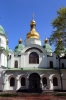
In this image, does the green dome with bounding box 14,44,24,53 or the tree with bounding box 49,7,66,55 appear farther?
the green dome with bounding box 14,44,24,53

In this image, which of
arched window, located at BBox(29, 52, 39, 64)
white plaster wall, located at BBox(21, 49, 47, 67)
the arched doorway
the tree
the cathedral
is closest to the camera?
the tree

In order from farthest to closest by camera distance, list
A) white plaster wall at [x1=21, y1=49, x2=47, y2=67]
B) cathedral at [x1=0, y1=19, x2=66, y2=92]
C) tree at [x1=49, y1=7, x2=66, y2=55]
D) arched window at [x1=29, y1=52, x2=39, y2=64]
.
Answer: arched window at [x1=29, y1=52, x2=39, y2=64]
white plaster wall at [x1=21, y1=49, x2=47, y2=67]
cathedral at [x1=0, y1=19, x2=66, y2=92]
tree at [x1=49, y1=7, x2=66, y2=55]

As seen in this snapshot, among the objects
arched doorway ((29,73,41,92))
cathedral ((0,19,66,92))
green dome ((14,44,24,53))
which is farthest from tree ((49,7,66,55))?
green dome ((14,44,24,53))

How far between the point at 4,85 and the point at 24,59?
6.93 m

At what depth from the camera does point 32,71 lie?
29562 mm

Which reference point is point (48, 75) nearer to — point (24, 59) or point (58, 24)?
point (24, 59)

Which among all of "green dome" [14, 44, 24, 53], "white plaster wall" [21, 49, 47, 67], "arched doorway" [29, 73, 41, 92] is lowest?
"arched doorway" [29, 73, 41, 92]

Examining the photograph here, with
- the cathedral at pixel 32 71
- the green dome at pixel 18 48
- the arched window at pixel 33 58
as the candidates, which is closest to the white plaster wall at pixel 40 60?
the cathedral at pixel 32 71

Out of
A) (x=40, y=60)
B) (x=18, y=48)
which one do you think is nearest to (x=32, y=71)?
(x=40, y=60)

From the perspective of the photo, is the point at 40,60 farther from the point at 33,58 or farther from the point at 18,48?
the point at 18,48

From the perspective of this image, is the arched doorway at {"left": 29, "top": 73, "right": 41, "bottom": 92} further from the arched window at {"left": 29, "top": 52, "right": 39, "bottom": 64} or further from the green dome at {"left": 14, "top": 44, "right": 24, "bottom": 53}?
the green dome at {"left": 14, "top": 44, "right": 24, "bottom": 53}

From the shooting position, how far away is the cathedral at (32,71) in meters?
28.7

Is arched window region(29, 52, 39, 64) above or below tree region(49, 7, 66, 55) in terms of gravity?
below

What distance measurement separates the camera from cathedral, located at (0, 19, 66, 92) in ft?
94.2
